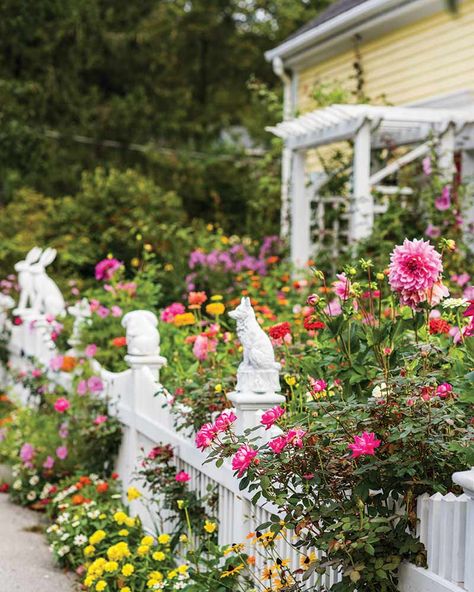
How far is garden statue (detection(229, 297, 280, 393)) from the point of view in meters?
4.22

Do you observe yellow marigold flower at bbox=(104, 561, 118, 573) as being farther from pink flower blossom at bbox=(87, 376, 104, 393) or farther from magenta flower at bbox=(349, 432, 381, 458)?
magenta flower at bbox=(349, 432, 381, 458)

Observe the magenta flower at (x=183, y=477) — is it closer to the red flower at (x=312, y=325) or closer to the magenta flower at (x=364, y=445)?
the red flower at (x=312, y=325)

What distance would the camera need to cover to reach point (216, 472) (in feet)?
15.4

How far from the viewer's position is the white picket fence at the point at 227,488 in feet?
9.53

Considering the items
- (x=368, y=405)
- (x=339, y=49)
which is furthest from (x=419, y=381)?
(x=339, y=49)

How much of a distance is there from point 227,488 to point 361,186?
5.26 m

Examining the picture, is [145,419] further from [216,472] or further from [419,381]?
[419,381]

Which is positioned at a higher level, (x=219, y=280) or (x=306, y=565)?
(x=219, y=280)

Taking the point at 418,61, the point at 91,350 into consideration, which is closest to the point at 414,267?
the point at 91,350

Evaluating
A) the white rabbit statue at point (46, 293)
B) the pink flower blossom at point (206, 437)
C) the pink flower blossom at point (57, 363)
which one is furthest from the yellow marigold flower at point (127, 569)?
the white rabbit statue at point (46, 293)

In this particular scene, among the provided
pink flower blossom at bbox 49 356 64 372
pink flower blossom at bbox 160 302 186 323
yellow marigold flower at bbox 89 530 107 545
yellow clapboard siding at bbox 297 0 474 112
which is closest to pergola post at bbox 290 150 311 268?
yellow clapboard siding at bbox 297 0 474 112

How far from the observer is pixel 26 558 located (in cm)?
585

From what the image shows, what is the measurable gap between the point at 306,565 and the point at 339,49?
10.7 metres

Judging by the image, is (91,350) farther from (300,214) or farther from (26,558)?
(300,214)
